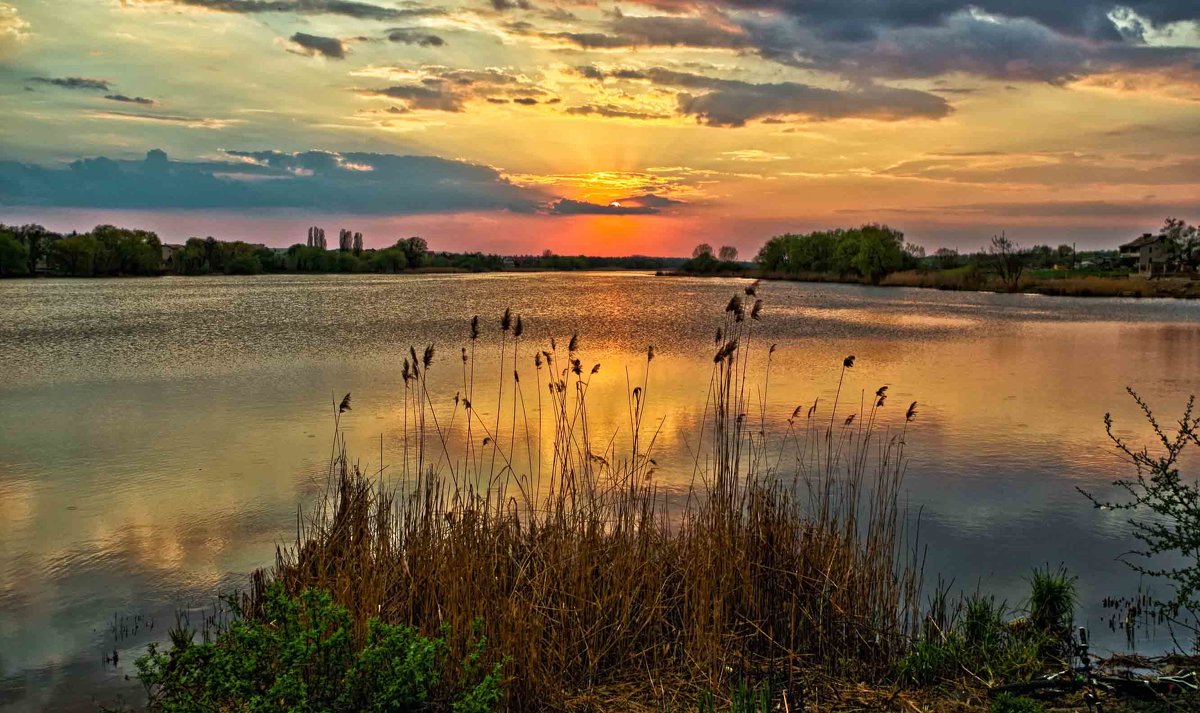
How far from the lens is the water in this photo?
700 centimetres

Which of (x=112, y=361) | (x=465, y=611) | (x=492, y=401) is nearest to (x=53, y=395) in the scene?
(x=112, y=361)

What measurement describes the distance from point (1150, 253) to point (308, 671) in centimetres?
13814

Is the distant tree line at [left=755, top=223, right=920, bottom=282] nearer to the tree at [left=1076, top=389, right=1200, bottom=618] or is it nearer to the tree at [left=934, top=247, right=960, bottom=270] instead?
the tree at [left=934, top=247, right=960, bottom=270]

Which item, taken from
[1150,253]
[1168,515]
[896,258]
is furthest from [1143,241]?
[1168,515]

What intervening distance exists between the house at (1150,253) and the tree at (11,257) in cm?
13117

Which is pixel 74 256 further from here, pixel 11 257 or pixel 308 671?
pixel 308 671

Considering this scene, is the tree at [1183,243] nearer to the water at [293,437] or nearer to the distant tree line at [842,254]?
the distant tree line at [842,254]

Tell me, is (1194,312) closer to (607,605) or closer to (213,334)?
(213,334)

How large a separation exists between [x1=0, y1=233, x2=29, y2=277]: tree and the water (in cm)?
7755

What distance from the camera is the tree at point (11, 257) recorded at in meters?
A: 95.2

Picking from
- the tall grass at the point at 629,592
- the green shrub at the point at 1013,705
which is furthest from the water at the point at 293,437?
the green shrub at the point at 1013,705

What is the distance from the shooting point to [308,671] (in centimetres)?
389

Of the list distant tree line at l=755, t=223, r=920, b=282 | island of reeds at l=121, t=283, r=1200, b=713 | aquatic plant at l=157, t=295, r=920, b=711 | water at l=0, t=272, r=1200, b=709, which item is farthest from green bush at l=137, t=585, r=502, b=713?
distant tree line at l=755, t=223, r=920, b=282

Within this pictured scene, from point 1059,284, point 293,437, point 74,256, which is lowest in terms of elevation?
point 293,437
